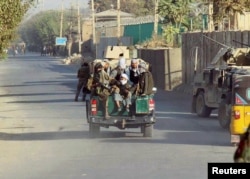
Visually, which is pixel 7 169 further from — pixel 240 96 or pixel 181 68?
pixel 181 68

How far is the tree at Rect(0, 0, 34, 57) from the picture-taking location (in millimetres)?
21656

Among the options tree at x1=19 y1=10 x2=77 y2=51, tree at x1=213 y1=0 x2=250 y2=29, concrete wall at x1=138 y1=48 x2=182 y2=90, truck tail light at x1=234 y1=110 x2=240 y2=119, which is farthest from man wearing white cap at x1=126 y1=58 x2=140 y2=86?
tree at x1=19 y1=10 x2=77 y2=51

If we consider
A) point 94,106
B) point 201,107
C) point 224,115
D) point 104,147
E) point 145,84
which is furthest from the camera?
point 201,107

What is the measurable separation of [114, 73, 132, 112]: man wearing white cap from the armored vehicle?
219 cm

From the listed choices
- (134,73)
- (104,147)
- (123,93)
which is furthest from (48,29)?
(104,147)

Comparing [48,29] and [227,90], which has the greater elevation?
[227,90]

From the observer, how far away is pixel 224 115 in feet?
68.6

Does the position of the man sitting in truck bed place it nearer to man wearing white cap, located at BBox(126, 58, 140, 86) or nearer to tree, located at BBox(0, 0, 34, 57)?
man wearing white cap, located at BBox(126, 58, 140, 86)

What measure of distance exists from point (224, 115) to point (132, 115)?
280 centimetres

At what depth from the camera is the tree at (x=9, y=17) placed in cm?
2166

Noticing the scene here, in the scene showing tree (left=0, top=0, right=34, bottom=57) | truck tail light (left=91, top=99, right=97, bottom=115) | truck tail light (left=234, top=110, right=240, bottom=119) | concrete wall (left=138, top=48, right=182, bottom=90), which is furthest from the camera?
concrete wall (left=138, top=48, right=182, bottom=90)

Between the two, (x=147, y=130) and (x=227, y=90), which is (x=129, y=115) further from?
(x=227, y=90)

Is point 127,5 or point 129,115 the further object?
point 127,5

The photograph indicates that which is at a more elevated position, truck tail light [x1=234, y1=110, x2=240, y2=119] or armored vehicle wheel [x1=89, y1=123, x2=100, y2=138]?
truck tail light [x1=234, y1=110, x2=240, y2=119]
